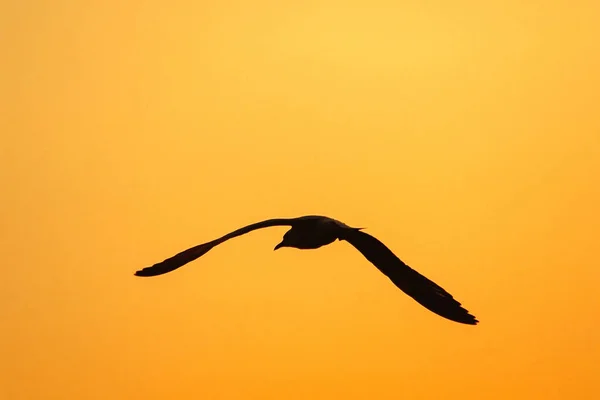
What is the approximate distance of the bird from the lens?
838 mm

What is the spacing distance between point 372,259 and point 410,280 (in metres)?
0.05

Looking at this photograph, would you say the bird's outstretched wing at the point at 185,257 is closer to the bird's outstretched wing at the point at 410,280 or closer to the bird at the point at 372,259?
the bird at the point at 372,259

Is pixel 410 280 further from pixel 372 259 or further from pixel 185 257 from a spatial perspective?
pixel 185 257

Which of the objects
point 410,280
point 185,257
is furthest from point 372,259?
point 185,257

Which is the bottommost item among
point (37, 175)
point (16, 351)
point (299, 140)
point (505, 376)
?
point (16, 351)

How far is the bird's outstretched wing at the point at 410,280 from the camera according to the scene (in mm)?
842

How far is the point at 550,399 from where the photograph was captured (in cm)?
115

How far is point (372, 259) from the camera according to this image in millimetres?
888

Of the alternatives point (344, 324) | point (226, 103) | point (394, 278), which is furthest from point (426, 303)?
point (226, 103)

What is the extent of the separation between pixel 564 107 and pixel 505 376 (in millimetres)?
469

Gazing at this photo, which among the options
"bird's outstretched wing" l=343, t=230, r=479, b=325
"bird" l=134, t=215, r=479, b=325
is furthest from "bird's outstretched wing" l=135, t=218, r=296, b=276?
"bird's outstretched wing" l=343, t=230, r=479, b=325

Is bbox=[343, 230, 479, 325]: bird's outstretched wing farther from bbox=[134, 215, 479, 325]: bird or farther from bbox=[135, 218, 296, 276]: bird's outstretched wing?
Result: bbox=[135, 218, 296, 276]: bird's outstretched wing

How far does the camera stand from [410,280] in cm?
87

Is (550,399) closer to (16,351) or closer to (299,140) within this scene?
(299,140)
